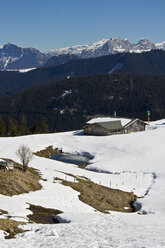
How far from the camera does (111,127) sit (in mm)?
84250

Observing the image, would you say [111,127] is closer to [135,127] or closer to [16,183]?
[135,127]

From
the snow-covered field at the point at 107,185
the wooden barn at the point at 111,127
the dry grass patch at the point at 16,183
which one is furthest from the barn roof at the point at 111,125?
the dry grass patch at the point at 16,183

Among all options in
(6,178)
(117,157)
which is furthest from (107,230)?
(117,157)

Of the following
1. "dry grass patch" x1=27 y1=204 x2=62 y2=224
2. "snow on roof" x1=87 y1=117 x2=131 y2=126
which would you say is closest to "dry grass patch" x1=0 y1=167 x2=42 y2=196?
"dry grass patch" x1=27 y1=204 x2=62 y2=224

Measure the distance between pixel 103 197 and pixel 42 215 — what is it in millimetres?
12606

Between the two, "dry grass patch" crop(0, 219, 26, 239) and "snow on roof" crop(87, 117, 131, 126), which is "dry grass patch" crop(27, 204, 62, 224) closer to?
"dry grass patch" crop(0, 219, 26, 239)

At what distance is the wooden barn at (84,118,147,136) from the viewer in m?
83.8

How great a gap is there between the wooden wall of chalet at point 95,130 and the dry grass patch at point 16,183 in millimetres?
43898

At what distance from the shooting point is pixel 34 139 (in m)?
78.1

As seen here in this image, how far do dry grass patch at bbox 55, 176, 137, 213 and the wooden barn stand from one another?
1425 inches

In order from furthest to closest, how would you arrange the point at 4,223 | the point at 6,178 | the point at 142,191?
1. the point at 142,191
2. the point at 6,178
3. the point at 4,223

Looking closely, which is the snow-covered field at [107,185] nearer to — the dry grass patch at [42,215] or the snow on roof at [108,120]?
the dry grass patch at [42,215]

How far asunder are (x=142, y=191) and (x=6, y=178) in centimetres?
2053

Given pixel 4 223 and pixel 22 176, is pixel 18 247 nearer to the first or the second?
pixel 4 223
